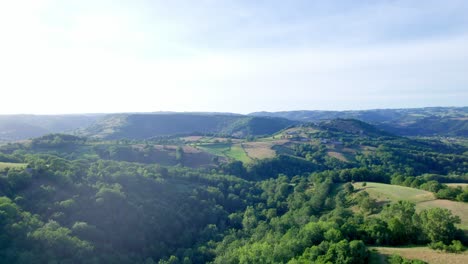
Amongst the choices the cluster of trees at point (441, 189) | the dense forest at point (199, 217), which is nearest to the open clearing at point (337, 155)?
the dense forest at point (199, 217)

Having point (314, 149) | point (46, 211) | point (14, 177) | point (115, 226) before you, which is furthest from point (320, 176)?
point (314, 149)

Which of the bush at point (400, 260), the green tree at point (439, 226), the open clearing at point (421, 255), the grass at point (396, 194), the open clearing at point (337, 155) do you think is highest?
the green tree at point (439, 226)

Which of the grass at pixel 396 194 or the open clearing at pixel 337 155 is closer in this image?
the grass at pixel 396 194

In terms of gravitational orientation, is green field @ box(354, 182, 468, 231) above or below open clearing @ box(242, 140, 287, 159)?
above

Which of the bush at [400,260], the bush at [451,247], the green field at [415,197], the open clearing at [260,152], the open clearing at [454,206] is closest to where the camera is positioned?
the bush at [400,260]

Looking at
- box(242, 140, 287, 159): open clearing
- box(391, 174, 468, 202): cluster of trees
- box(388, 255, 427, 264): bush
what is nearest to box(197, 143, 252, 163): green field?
box(242, 140, 287, 159): open clearing

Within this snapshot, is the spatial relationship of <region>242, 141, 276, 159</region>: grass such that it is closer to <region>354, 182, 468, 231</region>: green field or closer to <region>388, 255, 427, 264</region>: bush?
<region>354, 182, 468, 231</region>: green field

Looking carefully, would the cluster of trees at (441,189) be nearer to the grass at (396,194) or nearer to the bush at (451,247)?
the grass at (396,194)
